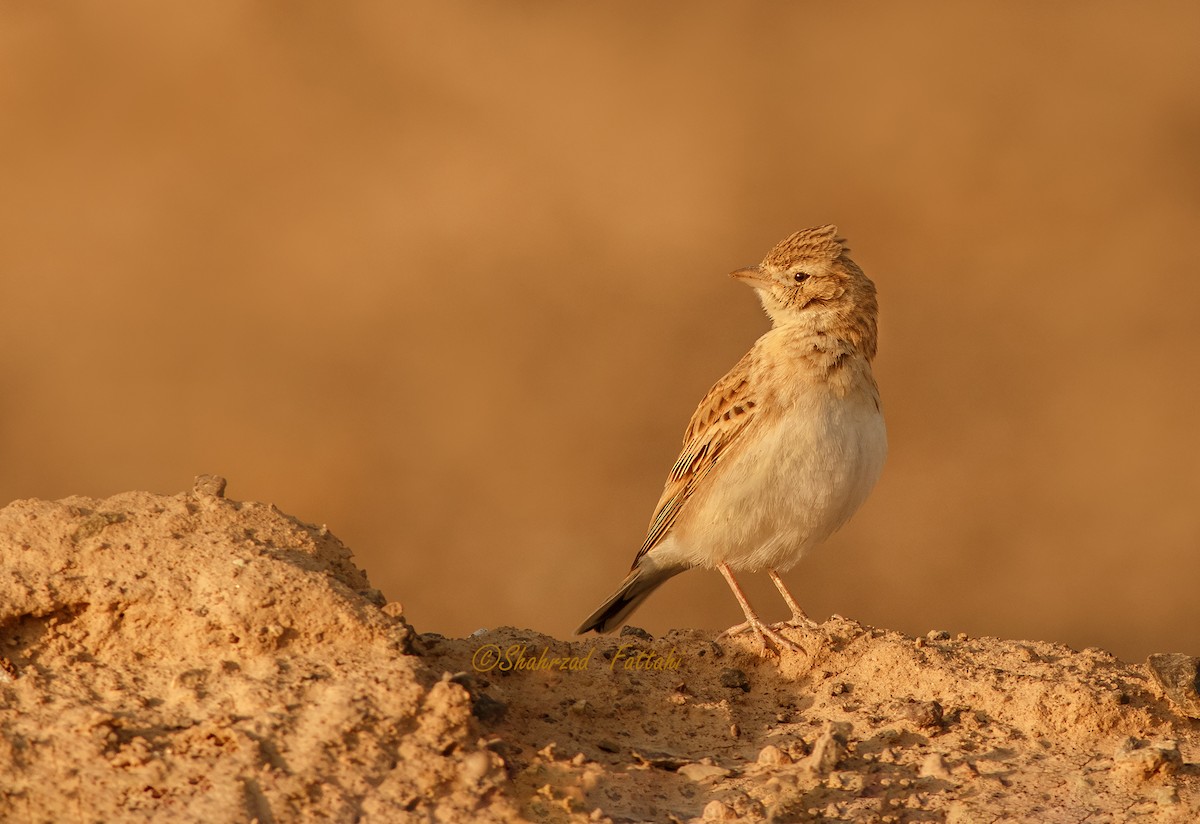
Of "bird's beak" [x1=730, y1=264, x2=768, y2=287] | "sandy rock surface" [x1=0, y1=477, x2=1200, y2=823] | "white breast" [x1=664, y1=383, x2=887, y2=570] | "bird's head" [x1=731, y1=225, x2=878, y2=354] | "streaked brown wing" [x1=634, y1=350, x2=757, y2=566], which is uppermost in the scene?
"bird's beak" [x1=730, y1=264, x2=768, y2=287]

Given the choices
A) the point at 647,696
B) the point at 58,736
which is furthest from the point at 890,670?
the point at 58,736

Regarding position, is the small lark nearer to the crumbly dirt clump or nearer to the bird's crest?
the bird's crest

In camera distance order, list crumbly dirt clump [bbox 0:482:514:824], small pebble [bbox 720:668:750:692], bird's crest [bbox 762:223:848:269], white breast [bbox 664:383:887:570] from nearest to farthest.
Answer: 1. crumbly dirt clump [bbox 0:482:514:824]
2. small pebble [bbox 720:668:750:692]
3. white breast [bbox 664:383:887:570]
4. bird's crest [bbox 762:223:848:269]

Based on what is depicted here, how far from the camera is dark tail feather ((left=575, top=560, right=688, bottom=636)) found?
8047 mm

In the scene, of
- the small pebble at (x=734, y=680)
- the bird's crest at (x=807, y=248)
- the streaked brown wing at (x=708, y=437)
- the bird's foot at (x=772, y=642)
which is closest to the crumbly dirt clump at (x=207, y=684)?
the small pebble at (x=734, y=680)

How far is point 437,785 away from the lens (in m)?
4.33

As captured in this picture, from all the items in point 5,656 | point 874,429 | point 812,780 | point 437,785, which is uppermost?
point 874,429

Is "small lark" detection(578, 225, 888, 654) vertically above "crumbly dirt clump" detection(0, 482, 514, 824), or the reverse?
"small lark" detection(578, 225, 888, 654)

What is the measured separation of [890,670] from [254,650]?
8.49 ft

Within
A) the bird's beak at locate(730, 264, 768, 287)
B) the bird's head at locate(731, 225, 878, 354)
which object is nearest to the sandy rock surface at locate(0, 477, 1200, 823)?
the bird's head at locate(731, 225, 878, 354)

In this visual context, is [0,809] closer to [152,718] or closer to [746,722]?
[152,718]

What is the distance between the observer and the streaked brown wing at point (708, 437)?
25.7ft

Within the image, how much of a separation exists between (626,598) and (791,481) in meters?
1.25

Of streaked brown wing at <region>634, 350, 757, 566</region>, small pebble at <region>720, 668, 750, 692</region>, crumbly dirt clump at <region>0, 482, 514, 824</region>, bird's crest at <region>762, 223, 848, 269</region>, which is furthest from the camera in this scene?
bird's crest at <region>762, 223, 848, 269</region>
